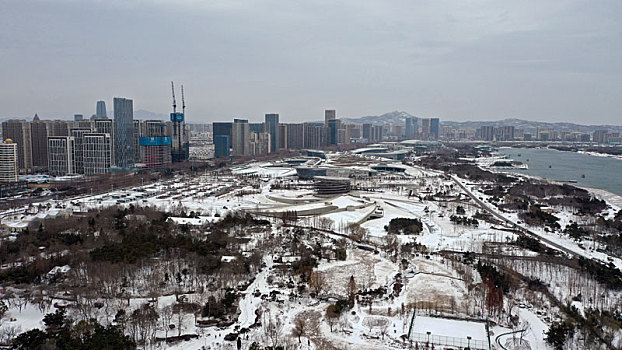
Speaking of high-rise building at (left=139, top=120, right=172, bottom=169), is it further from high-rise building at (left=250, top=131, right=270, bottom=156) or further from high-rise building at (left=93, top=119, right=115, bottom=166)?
high-rise building at (left=250, top=131, right=270, bottom=156)

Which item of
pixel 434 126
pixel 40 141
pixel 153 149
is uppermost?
pixel 434 126

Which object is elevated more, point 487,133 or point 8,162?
point 487,133

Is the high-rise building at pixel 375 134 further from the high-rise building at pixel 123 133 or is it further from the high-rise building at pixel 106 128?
the high-rise building at pixel 106 128

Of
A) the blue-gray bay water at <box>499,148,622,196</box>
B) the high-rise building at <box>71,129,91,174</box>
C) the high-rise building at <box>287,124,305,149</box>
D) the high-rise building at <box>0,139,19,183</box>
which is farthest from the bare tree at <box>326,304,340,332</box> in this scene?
the high-rise building at <box>287,124,305,149</box>

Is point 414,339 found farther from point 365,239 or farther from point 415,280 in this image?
point 365,239

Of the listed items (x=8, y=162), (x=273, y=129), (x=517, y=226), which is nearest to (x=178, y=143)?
(x=8, y=162)

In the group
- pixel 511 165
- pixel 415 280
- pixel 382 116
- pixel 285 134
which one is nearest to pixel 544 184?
pixel 511 165

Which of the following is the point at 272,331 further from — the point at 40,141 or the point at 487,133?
the point at 487,133
